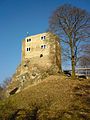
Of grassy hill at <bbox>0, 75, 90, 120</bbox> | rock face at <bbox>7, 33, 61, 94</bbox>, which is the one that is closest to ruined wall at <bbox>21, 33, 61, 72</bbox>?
rock face at <bbox>7, 33, 61, 94</bbox>

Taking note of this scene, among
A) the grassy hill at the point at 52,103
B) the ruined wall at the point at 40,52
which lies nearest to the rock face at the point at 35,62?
the ruined wall at the point at 40,52

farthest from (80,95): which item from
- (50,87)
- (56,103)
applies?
(50,87)

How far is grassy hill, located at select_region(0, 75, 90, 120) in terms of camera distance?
51.0ft

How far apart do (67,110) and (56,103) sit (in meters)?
2.00

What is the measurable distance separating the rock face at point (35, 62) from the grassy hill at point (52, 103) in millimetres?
20553

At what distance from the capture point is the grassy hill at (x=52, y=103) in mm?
15547

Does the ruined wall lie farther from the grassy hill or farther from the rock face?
the grassy hill

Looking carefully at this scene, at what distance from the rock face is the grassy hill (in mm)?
20553

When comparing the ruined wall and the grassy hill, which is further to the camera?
the ruined wall

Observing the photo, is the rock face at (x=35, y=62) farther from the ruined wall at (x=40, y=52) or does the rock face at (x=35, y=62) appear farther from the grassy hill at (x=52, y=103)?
the grassy hill at (x=52, y=103)

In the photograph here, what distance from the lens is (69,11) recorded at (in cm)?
3173

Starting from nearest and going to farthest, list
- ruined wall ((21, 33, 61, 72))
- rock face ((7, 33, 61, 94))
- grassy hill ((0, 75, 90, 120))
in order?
grassy hill ((0, 75, 90, 120))
rock face ((7, 33, 61, 94))
ruined wall ((21, 33, 61, 72))

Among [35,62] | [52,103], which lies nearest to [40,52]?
[35,62]

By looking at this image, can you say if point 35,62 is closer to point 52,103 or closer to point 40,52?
point 40,52
